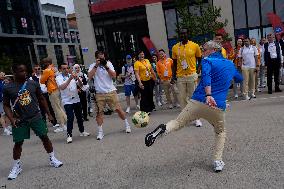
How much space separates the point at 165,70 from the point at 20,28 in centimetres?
4012

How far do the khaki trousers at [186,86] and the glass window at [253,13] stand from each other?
1797 cm

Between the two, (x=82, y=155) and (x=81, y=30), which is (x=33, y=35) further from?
(x=82, y=155)

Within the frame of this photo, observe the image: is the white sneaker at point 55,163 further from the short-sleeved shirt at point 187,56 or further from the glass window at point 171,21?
the glass window at point 171,21

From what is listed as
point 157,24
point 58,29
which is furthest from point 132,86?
point 58,29

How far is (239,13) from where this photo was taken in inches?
952

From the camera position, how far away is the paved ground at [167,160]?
4770mm

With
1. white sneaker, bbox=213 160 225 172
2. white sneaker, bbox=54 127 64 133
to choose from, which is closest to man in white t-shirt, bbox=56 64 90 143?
white sneaker, bbox=54 127 64 133

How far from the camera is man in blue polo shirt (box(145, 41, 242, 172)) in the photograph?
4.85 m

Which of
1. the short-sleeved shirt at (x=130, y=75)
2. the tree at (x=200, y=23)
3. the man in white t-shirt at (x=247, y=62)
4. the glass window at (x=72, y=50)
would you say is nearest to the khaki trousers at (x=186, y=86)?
the man in white t-shirt at (x=247, y=62)

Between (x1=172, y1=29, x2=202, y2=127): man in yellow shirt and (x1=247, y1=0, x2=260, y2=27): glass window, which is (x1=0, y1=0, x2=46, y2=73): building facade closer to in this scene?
(x1=247, y1=0, x2=260, y2=27): glass window

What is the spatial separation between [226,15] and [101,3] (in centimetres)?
915

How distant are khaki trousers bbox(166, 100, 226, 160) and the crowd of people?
0.5 inches

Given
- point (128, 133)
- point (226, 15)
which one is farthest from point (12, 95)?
point (226, 15)

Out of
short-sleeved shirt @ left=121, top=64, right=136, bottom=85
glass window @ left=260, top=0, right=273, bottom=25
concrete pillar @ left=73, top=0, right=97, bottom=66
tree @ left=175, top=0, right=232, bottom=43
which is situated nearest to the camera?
short-sleeved shirt @ left=121, top=64, right=136, bottom=85
